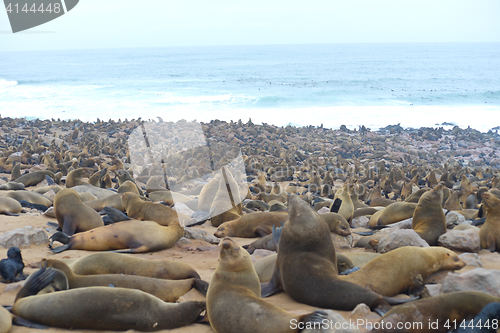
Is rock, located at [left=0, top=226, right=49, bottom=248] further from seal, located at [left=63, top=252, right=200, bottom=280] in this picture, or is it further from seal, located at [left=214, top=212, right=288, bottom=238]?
seal, located at [left=214, top=212, right=288, bottom=238]

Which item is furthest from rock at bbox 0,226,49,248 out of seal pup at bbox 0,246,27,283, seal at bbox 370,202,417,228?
seal at bbox 370,202,417,228

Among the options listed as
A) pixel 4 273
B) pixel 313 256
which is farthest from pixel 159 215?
pixel 313 256

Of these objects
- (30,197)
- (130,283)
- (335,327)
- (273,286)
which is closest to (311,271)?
(273,286)

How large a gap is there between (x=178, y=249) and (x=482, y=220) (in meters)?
4.23

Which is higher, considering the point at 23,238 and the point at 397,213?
the point at 23,238

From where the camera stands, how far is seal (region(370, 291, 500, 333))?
2428mm

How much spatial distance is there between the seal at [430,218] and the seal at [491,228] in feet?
1.41

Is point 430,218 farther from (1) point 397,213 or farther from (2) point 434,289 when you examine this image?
(2) point 434,289

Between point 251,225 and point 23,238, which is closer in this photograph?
point 23,238

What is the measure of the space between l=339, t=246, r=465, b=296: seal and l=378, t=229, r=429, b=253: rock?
1.99 ft

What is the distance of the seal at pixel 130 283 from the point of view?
10.2 ft

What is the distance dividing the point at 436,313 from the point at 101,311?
210 cm

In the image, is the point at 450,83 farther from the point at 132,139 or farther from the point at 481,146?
the point at 132,139

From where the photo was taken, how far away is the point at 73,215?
16.4 ft
